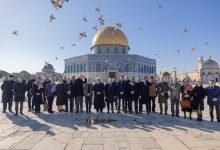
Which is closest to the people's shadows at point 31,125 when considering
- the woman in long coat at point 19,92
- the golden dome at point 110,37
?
the woman in long coat at point 19,92

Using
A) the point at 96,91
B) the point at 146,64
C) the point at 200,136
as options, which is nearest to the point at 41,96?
the point at 96,91

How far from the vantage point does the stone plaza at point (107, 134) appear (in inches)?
222

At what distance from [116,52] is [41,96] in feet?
132

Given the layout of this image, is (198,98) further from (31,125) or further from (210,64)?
(210,64)

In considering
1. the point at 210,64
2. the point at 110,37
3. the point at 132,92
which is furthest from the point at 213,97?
the point at 210,64

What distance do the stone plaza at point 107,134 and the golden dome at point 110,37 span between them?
133 feet

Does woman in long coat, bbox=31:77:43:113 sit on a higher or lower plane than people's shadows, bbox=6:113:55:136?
higher

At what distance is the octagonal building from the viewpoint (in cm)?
4900

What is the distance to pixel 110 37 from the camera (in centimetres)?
4853

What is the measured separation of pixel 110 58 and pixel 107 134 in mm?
43220

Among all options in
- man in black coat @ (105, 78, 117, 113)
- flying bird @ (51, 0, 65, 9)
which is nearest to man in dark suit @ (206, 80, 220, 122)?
man in black coat @ (105, 78, 117, 113)

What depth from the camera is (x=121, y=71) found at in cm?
5075

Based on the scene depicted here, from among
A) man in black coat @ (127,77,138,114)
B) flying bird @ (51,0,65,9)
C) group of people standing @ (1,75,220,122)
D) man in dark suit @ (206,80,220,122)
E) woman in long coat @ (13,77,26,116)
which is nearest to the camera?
flying bird @ (51,0,65,9)

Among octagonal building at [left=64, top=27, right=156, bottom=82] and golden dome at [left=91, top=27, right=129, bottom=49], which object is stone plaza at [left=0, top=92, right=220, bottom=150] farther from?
octagonal building at [left=64, top=27, right=156, bottom=82]
